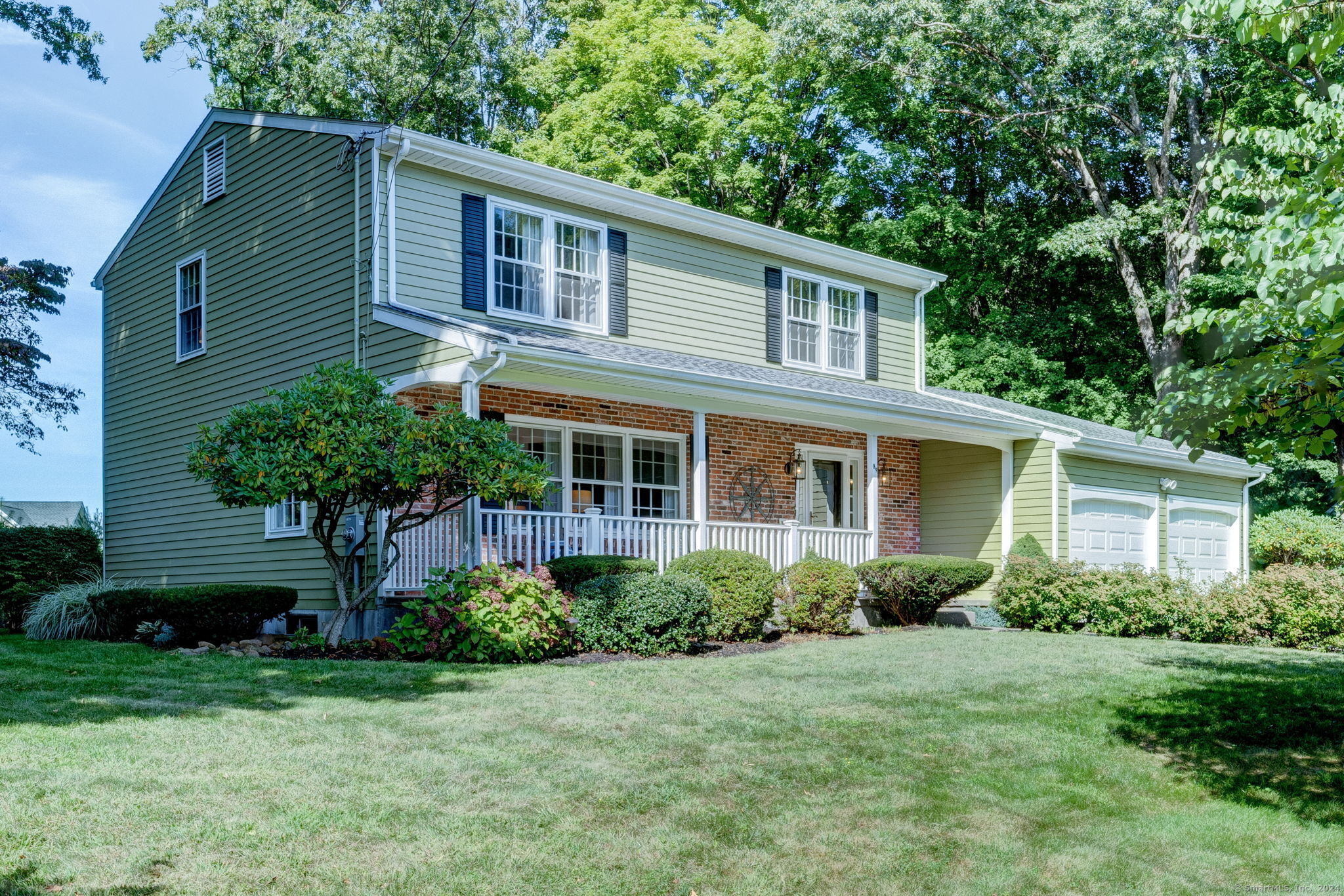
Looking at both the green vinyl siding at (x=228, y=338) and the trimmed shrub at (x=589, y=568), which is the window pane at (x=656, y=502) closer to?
the trimmed shrub at (x=589, y=568)

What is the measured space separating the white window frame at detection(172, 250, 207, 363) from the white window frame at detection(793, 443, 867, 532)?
8548mm

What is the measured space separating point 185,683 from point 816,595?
22.5ft

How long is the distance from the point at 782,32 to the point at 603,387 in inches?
556

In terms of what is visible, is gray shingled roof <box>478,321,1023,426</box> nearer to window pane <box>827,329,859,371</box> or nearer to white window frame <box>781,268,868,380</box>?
white window frame <box>781,268,868,380</box>

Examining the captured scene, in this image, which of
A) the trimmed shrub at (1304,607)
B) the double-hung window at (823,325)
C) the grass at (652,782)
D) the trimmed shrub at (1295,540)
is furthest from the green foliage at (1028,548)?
the trimmed shrub at (1295,540)

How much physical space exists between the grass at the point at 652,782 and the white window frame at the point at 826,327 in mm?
8590

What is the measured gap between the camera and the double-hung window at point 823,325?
17.2 meters

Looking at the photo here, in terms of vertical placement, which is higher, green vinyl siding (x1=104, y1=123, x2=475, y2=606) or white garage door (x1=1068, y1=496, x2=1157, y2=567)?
green vinyl siding (x1=104, y1=123, x2=475, y2=606)

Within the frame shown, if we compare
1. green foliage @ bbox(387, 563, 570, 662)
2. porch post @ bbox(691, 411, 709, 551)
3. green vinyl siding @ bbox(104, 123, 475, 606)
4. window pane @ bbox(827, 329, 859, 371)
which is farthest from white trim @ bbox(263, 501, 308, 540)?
window pane @ bbox(827, 329, 859, 371)

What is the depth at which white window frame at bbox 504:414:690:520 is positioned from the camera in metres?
13.9

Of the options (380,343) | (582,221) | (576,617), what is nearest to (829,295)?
(582,221)

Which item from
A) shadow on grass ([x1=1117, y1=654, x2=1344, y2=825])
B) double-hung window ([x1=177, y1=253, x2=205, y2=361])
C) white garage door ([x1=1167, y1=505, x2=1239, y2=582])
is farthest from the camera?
white garage door ([x1=1167, y1=505, x2=1239, y2=582])

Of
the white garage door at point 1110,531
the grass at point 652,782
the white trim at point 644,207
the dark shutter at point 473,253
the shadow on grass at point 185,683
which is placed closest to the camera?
the grass at point 652,782

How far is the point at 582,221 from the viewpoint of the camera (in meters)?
14.7
